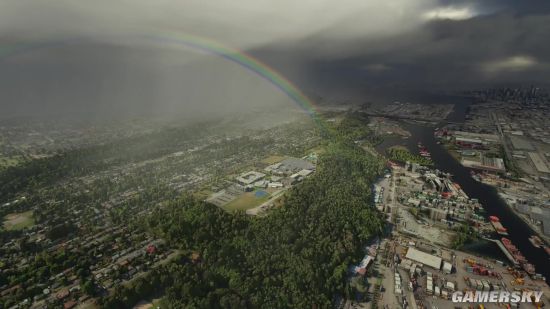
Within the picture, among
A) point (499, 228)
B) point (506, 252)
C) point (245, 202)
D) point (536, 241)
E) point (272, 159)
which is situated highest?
point (272, 159)

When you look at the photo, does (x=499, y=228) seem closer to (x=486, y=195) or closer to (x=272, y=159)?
(x=486, y=195)

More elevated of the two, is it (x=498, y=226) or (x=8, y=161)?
(x=8, y=161)

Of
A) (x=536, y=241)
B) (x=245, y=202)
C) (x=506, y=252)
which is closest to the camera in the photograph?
(x=506, y=252)

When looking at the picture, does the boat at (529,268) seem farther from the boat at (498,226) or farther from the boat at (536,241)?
the boat at (498,226)

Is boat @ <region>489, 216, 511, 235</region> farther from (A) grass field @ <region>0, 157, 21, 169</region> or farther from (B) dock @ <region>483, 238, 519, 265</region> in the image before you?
(A) grass field @ <region>0, 157, 21, 169</region>

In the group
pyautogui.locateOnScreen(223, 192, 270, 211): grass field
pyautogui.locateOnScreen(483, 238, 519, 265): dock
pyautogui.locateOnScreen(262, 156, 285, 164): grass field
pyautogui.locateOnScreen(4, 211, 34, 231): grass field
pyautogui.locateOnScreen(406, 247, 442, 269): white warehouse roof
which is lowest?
pyautogui.locateOnScreen(483, 238, 519, 265): dock

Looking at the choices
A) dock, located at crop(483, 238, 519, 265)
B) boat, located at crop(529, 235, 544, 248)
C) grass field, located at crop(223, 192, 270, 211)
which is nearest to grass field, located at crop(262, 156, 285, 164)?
grass field, located at crop(223, 192, 270, 211)

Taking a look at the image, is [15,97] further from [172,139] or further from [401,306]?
[401,306]

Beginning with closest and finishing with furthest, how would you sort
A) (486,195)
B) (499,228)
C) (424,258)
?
(424,258) → (499,228) → (486,195)

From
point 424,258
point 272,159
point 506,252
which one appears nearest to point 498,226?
point 506,252
